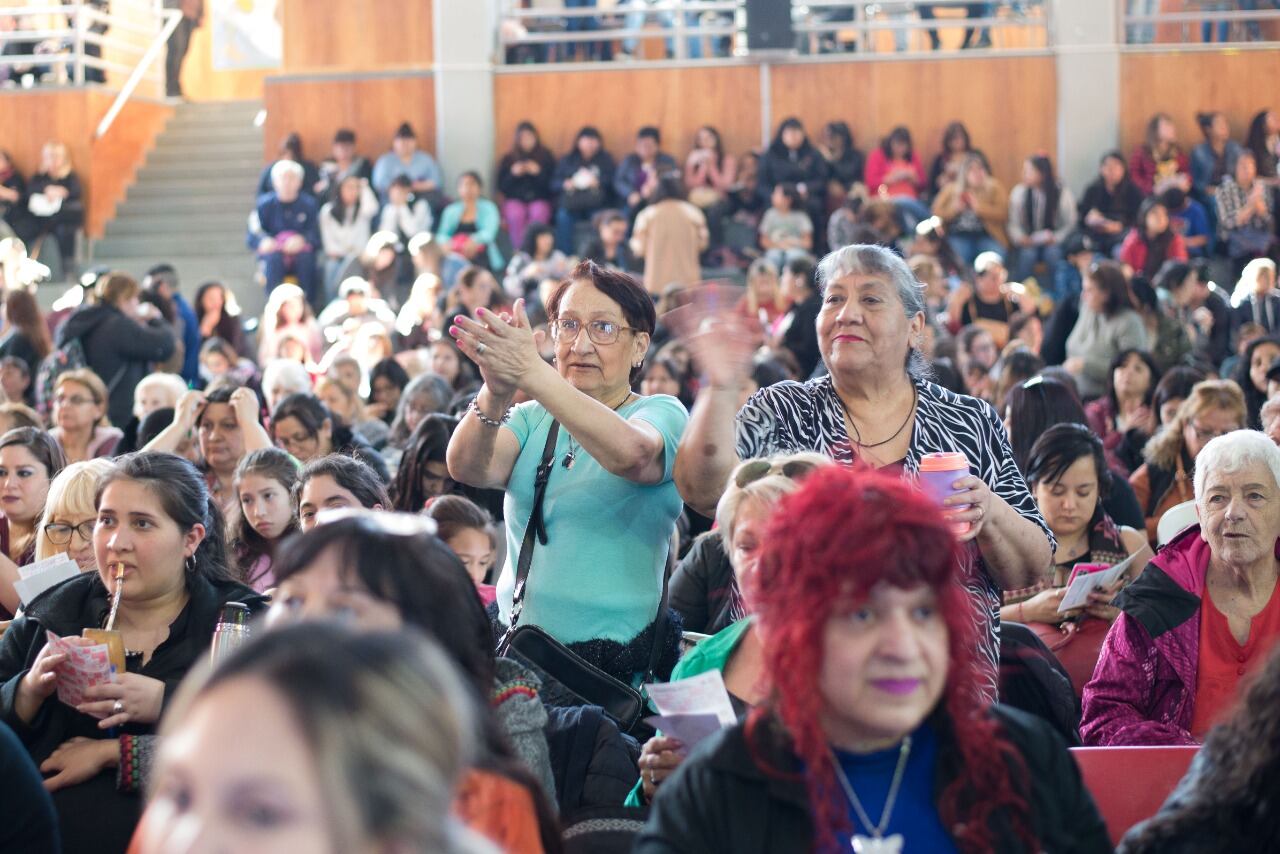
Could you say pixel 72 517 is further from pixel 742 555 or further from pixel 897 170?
pixel 897 170

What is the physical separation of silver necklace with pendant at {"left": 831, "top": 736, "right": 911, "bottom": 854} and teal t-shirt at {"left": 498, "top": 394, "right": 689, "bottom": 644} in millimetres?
1417

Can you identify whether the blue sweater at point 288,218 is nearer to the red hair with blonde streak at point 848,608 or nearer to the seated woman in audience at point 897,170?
the seated woman in audience at point 897,170

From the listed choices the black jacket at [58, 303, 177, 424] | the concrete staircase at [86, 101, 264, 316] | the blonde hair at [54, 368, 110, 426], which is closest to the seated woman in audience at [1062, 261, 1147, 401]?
the blonde hair at [54, 368, 110, 426]

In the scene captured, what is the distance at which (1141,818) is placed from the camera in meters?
3.04

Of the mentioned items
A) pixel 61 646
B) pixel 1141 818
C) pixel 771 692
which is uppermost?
pixel 771 692

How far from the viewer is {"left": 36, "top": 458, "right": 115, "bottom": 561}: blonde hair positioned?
4.99 metres

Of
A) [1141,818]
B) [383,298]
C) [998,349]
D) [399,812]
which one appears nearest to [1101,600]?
[1141,818]

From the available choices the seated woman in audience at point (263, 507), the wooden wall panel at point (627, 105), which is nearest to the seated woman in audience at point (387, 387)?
the seated woman in audience at point (263, 507)

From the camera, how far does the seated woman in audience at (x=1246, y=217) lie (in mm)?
13523

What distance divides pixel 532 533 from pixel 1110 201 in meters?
A: 11.6

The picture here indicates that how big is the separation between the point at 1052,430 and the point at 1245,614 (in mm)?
1592

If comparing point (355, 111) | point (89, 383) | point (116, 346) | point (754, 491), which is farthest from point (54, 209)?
point (754, 491)

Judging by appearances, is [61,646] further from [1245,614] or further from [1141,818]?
[1245,614]

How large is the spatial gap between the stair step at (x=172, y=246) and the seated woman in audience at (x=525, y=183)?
9.18 feet
